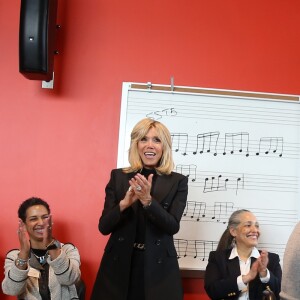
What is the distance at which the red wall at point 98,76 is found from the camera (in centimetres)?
278

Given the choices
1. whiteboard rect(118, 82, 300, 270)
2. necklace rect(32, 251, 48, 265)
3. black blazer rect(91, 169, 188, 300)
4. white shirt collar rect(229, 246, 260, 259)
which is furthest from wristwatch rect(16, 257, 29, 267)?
white shirt collar rect(229, 246, 260, 259)

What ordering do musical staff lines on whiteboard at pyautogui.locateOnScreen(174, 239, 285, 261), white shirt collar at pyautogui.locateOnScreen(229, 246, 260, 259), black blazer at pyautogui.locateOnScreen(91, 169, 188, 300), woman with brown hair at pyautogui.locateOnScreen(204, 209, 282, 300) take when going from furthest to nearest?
musical staff lines on whiteboard at pyautogui.locateOnScreen(174, 239, 285, 261)
white shirt collar at pyautogui.locateOnScreen(229, 246, 260, 259)
woman with brown hair at pyautogui.locateOnScreen(204, 209, 282, 300)
black blazer at pyautogui.locateOnScreen(91, 169, 188, 300)

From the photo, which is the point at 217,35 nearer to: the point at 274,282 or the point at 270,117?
the point at 270,117

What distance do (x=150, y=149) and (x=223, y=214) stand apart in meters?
0.97

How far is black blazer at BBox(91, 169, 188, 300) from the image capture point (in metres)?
1.94

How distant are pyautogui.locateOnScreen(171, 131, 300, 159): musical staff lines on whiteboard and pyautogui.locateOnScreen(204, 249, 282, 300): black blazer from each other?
667 millimetres

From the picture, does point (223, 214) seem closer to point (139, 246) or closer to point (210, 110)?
point (210, 110)

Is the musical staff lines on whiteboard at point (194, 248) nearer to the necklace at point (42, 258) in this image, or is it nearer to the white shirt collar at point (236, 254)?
the white shirt collar at point (236, 254)

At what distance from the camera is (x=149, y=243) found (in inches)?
77.1

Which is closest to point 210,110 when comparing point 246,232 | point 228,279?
point 246,232

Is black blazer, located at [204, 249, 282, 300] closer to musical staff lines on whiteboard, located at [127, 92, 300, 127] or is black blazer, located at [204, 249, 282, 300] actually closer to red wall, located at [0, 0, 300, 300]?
red wall, located at [0, 0, 300, 300]

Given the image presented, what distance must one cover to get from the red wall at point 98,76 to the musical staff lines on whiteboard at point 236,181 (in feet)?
1.68

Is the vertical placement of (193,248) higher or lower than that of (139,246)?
lower

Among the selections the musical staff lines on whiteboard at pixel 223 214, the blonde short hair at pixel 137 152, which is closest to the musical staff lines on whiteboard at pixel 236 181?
the musical staff lines on whiteboard at pixel 223 214
